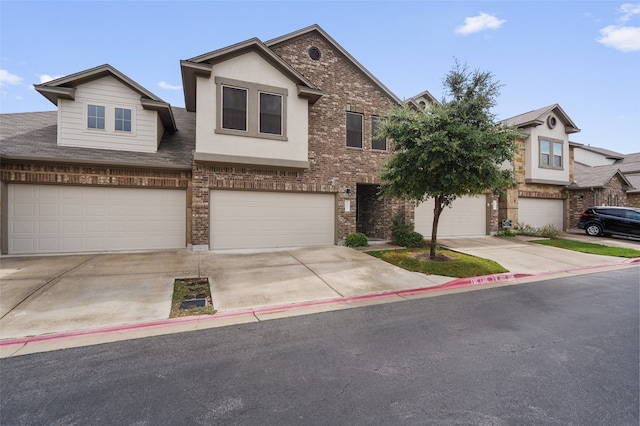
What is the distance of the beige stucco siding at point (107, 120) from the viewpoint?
10984 millimetres

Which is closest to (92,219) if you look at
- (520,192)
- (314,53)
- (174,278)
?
(174,278)

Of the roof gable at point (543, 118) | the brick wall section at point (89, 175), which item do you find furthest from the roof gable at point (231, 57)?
the roof gable at point (543, 118)

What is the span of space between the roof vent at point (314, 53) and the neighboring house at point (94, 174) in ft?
21.8

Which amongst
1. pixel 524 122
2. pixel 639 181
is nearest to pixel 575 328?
pixel 524 122

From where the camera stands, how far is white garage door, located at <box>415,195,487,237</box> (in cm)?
1524

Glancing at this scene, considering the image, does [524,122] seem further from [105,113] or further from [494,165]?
[105,113]

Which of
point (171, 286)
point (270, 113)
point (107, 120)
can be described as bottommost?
point (171, 286)

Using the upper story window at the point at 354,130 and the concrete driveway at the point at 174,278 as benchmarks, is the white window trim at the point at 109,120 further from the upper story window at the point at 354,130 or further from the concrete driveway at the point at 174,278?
the upper story window at the point at 354,130

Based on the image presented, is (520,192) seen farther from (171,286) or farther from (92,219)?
(92,219)

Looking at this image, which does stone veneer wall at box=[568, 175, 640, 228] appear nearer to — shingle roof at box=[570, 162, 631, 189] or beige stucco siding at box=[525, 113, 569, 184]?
shingle roof at box=[570, 162, 631, 189]

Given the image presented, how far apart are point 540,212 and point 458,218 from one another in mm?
7478

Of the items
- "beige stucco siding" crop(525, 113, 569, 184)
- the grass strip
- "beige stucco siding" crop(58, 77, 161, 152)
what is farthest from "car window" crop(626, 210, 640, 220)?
"beige stucco siding" crop(58, 77, 161, 152)

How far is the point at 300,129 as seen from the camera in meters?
12.2

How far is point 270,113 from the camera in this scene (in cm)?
1182
